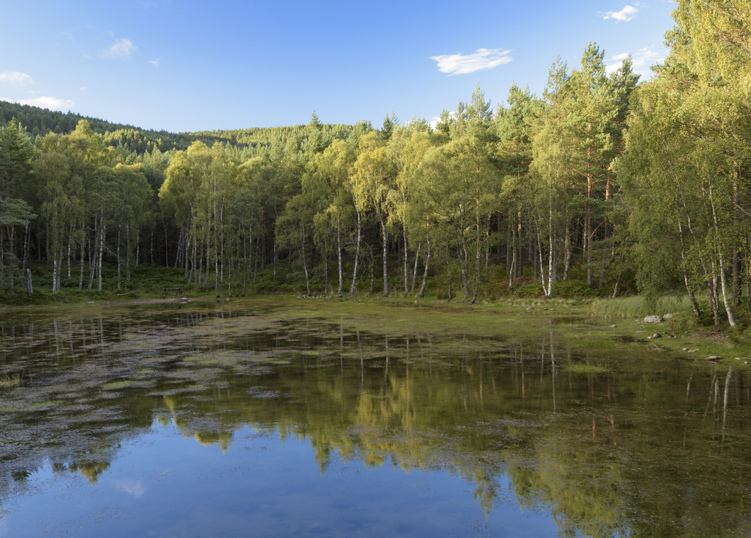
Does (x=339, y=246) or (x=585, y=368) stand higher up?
(x=339, y=246)

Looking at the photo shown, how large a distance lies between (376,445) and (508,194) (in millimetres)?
42509

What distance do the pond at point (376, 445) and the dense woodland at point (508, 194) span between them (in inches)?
317

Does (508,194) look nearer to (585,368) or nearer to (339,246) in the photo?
(339,246)

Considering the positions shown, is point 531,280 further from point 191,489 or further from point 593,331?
point 191,489

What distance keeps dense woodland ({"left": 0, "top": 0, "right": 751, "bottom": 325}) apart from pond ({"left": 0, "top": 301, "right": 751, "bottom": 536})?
26.4 feet

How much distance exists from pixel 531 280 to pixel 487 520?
43.0 metres

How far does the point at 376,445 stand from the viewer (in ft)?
29.9

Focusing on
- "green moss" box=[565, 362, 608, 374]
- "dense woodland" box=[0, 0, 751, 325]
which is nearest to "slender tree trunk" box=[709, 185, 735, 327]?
"dense woodland" box=[0, 0, 751, 325]

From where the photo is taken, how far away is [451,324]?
29.3 m

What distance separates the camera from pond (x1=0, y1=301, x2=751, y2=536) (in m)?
6.41

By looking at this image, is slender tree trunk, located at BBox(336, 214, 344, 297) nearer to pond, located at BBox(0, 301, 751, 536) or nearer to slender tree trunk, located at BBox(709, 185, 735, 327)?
pond, located at BBox(0, 301, 751, 536)

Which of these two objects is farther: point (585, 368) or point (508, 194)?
point (508, 194)

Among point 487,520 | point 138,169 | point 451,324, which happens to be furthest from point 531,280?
point 138,169

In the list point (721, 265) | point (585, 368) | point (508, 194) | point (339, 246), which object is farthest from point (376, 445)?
point (339, 246)
